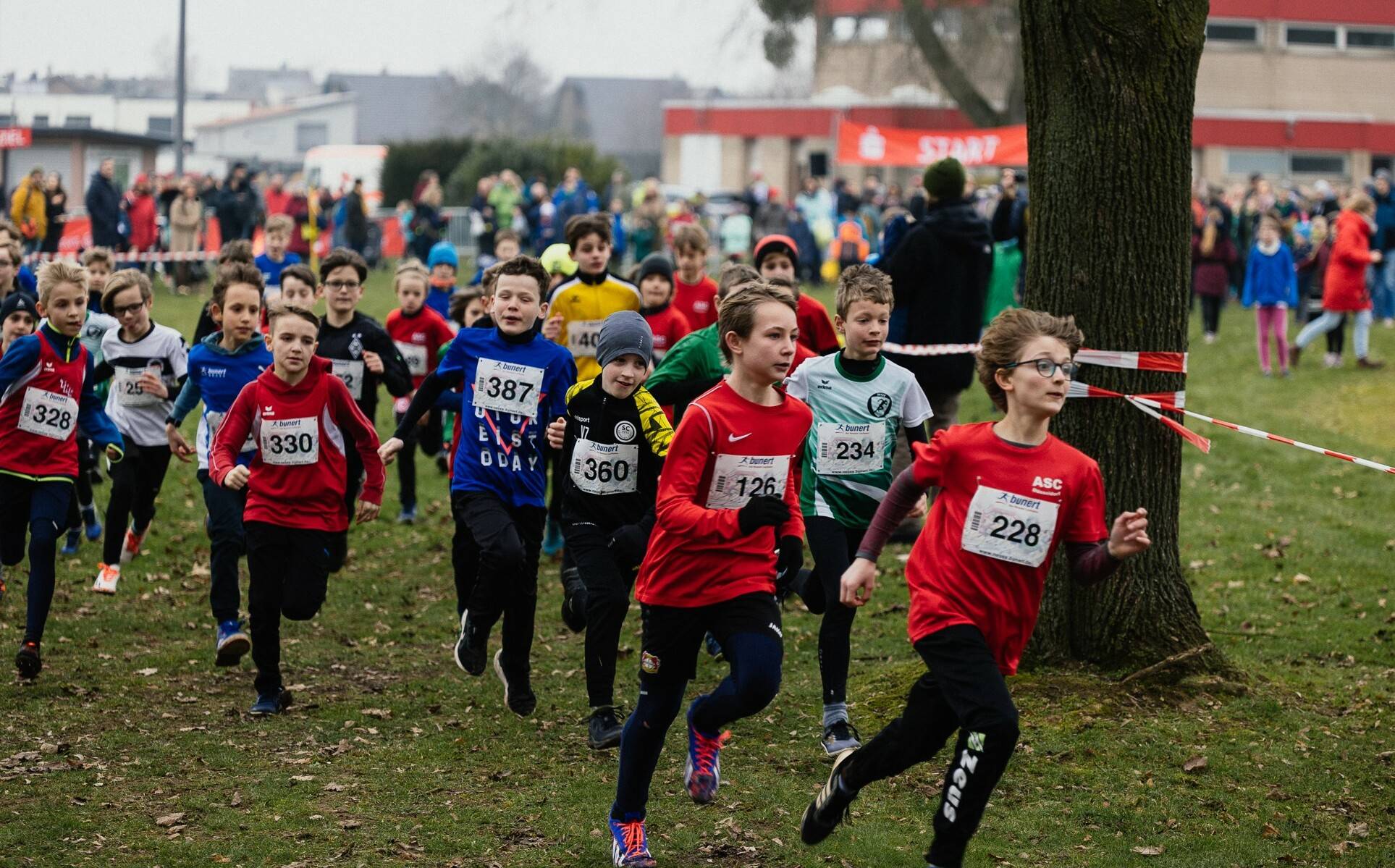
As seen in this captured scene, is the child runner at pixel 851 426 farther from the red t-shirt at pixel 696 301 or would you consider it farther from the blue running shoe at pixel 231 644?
the red t-shirt at pixel 696 301

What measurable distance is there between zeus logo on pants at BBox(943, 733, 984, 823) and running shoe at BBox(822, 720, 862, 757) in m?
1.58

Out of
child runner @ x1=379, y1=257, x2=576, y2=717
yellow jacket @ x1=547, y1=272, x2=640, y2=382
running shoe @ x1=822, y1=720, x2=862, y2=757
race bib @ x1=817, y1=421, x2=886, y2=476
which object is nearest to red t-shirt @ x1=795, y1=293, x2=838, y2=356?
yellow jacket @ x1=547, y1=272, x2=640, y2=382

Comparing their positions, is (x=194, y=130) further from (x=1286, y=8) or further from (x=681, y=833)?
(x=681, y=833)

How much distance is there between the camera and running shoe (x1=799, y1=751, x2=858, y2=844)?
557 centimetres

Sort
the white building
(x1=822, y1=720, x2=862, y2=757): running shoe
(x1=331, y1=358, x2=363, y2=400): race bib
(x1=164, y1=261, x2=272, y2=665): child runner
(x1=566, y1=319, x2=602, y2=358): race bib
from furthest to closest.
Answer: the white building → (x1=566, y1=319, x2=602, y2=358): race bib → (x1=331, y1=358, x2=363, y2=400): race bib → (x1=164, y1=261, x2=272, y2=665): child runner → (x1=822, y1=720, x2=862, y2=757): running shoe

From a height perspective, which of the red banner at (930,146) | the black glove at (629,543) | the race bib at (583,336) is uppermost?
the red banner at (930,146)

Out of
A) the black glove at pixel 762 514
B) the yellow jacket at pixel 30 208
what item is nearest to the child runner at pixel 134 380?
the black glove at pixel 762 514

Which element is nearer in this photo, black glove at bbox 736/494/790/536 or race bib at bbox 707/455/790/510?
black glove at bbox 736/494/790/536

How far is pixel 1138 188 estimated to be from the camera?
24.8ft

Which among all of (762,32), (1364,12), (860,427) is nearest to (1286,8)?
(1364,12)

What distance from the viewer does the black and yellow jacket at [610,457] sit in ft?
23.1

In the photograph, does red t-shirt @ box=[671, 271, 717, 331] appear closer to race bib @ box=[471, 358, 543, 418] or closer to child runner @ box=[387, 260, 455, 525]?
child runner @ box=[387, 260, 455, 525]

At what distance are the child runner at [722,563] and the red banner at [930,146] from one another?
1894 centimetres

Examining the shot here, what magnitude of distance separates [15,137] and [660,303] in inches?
1151
